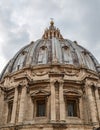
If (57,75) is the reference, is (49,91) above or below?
below

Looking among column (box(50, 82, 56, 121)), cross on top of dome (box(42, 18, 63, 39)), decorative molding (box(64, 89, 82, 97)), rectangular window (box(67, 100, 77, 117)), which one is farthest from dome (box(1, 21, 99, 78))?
cross on top of dome (box(42, 18, 63, 39))

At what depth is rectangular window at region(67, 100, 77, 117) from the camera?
24.3 metres

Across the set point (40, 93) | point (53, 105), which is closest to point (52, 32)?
point (40, 93)

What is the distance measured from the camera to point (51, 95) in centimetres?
2325

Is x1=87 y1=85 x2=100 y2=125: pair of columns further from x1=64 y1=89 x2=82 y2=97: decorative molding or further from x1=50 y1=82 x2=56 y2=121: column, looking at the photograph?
x1=50 y1=82 x2=56 y2=121: column

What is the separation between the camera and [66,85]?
83.3ft

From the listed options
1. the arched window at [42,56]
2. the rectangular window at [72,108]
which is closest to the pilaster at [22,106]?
the rectangular window at [72,108]

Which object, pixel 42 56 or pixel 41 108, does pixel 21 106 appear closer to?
pixel 41 108

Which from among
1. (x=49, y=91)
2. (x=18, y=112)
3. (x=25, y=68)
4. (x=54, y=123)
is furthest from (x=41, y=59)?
(x=54, y=123)

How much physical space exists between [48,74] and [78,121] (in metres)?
6.35

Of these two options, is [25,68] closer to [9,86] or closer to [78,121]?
[9,86]

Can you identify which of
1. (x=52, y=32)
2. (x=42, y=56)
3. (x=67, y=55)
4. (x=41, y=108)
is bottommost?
(x=41, y=108)

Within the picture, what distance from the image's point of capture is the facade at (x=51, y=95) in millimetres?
21859

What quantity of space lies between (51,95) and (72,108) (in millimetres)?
3378
